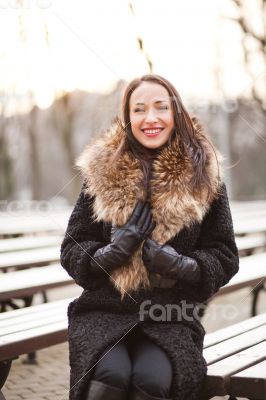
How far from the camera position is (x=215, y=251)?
10.6 ft

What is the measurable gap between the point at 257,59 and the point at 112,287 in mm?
8495

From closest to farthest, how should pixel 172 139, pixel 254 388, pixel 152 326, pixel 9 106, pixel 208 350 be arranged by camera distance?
pixel 254 388 → pixel 152 326 → pixel 172 139 → pixel 208 350 → pixel 9 106

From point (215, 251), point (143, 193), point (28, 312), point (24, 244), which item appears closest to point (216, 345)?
point (215, 251)

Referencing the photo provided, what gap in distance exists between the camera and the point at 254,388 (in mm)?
2943

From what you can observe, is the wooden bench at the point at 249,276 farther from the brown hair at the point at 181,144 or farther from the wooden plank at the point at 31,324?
the brown hair at the point at 181,144

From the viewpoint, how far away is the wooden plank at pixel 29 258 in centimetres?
513

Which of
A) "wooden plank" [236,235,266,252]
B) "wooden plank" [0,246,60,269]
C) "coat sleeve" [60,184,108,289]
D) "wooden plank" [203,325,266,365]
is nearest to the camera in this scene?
"coat sleeve" [60,184,108,289]

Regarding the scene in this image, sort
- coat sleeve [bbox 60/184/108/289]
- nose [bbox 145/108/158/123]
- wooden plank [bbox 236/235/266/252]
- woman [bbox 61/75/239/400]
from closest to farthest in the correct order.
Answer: woman [bbox 61/75/239/400] → coat sleeve [bbox 60/184/108/289] → nose [bbox 145/108/158/123] → wooden plank [bbox 236/235/266/252]

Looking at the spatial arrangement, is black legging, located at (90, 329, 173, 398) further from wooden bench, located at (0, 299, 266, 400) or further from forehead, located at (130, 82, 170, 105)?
forehead, located at (130, 82, 170, 105)

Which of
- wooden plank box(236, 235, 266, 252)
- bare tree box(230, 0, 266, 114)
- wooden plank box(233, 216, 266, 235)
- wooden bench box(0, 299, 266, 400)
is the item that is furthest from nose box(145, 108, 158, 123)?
bare tree box(230, 0, 266, 114)

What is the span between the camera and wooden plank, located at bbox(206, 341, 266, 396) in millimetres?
3033

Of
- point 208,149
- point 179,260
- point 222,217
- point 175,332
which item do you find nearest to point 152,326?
point 175,332

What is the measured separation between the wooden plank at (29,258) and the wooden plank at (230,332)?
1.61 metres

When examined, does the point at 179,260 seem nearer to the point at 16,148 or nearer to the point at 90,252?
the point at 90,252
